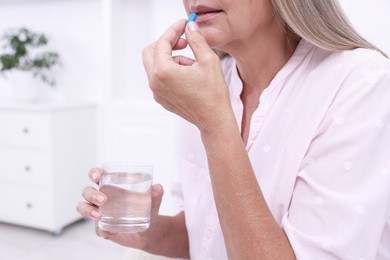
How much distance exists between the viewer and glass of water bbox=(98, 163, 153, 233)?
2.70 ft

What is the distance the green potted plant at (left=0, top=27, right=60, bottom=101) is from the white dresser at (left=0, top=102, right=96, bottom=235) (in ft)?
1.00

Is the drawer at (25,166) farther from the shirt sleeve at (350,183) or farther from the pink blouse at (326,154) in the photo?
the shirt sleeve at (350,183)

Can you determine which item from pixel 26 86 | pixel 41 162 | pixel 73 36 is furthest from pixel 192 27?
pixel 26 86

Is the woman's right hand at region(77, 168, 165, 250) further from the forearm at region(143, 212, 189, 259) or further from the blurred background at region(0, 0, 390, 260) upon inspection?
the blurred background at region(0, 0, 390, 260)

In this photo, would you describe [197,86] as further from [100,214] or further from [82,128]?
[82,128]

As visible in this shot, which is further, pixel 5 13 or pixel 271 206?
pixel 5 13

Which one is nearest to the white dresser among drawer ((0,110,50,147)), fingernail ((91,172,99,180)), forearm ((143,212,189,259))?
drawer ((0,110,50,147))

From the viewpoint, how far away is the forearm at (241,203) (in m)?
0.74

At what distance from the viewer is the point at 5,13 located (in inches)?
126

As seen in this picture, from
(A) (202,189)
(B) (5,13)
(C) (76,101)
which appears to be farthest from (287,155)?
(B) (5,13)

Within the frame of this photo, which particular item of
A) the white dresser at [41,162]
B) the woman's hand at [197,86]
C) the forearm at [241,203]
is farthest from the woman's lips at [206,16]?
the white dresser at [41,162]

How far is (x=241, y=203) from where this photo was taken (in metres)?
0.75

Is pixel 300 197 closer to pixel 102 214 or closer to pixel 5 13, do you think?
pixel 102 214

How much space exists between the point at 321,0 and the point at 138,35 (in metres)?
2.05
